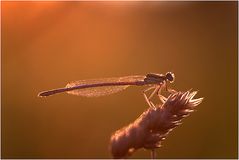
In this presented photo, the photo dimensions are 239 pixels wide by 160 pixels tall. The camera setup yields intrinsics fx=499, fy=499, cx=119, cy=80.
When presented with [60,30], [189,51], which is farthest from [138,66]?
[60,30]

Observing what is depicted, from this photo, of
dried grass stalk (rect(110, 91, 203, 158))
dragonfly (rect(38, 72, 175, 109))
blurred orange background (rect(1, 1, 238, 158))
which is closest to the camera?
dried grass stalk (rect(110, 91, 203, 158))

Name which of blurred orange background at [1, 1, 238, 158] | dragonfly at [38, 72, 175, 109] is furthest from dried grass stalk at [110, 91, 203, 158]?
blurred orange background at [1, 1, 238, 158]

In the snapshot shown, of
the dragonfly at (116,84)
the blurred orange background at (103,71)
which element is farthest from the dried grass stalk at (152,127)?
the blurred orange background at (103,71)

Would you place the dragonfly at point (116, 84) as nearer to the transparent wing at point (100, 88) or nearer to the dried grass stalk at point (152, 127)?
the transparent wing at point (100, 88)

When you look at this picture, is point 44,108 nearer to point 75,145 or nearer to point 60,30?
point 75,145

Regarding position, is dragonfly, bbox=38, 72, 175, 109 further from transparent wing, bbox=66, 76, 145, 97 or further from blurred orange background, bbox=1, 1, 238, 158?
blurred orange background, bbox=1, 1, 238, 158
